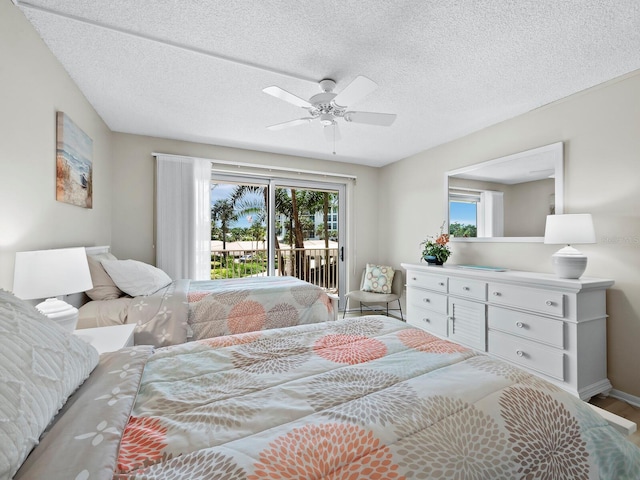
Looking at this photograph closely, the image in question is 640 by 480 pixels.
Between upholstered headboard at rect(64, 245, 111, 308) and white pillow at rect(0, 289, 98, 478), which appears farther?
upholstered headboard at rect(64, 245, 111, 308)

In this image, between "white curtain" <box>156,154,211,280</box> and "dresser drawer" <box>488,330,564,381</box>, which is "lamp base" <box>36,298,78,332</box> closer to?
"white curtain" <box>156,154,211,280</box>

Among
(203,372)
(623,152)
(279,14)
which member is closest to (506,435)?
(203,372)

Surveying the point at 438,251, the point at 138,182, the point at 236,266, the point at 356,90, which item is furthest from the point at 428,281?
the point at 138,182

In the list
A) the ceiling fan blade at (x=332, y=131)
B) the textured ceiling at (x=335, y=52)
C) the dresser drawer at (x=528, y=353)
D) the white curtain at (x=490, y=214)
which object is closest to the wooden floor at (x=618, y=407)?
the dresser drawer at (x=528, y=353)

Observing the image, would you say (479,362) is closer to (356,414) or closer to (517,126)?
(356,414)

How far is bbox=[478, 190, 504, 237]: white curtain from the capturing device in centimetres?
317

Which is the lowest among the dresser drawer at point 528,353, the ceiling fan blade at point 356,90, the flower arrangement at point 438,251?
the dresser drawer at point 528,353

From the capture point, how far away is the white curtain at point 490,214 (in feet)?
10.4

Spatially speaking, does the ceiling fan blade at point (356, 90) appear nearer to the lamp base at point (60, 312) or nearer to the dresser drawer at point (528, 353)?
the lamp base at point (60, 312)

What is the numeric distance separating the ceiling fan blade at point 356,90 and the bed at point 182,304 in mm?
1757

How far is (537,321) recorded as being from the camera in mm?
2369

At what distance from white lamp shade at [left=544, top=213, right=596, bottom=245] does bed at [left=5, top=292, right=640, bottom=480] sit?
1699 mm

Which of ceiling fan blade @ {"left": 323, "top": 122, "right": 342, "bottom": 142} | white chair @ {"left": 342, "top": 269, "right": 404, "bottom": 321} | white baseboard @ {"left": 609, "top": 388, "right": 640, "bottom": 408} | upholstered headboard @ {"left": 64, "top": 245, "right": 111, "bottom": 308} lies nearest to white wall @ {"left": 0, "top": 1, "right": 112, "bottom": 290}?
upholstered headboard @ {"left": 64, "top": 245, "right": 111, "bottom": 308}

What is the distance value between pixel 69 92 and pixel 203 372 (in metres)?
2.49
